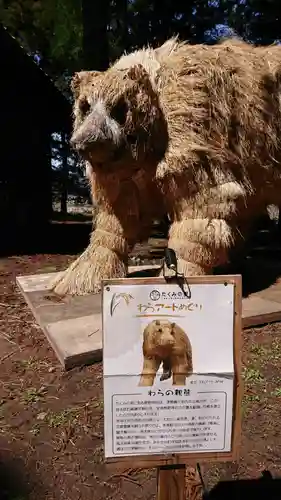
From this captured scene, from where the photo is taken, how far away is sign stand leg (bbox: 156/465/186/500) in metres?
1.77

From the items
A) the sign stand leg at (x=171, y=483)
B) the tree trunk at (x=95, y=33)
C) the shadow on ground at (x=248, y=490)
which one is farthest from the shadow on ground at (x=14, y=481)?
the tree trunk at (x=95, y=33)

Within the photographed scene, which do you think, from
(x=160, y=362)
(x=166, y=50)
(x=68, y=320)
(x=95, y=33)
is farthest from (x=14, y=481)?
(x=95, y=33)

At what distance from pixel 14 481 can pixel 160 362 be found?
3.53ft

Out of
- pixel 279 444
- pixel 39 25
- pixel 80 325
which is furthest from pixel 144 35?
pixel 279 444

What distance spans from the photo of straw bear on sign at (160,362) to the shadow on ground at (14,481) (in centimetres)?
73

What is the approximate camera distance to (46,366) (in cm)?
325

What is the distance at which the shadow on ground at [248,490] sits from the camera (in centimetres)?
216

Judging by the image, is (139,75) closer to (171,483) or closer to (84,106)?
Answer: (84,106)

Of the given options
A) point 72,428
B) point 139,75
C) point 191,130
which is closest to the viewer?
point 72,428

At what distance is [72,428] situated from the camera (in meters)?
2.55

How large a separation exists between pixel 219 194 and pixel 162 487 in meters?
2.45

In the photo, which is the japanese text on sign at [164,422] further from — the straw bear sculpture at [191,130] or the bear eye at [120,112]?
the bear eye at [120,112]

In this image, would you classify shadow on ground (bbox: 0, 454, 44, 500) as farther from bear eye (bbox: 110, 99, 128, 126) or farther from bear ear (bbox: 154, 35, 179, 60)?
bear ear (bbox: 154, 35, 179, 60)

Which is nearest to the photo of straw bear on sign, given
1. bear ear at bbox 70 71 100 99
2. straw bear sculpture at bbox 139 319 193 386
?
straw bear sculpture at bbox 139 319 193 386
